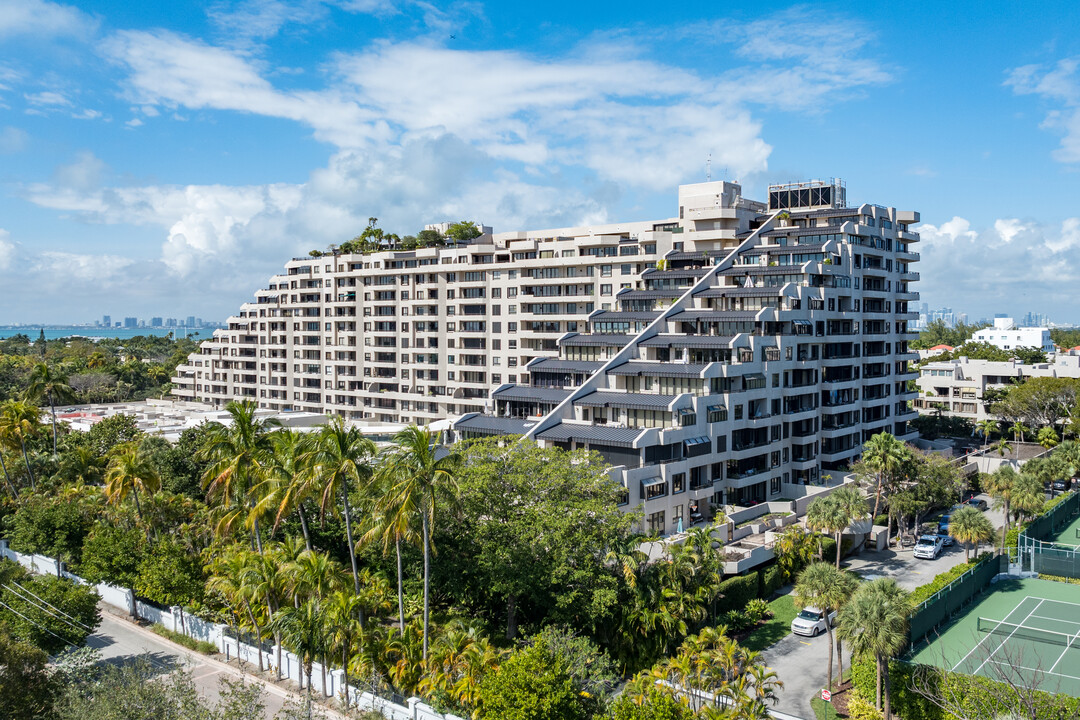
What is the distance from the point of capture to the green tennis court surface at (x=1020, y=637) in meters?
47.6

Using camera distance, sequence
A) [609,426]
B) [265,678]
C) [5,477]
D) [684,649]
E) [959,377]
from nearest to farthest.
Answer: [684,649] < [265,678] < [5,477] < [609,426] < [959,377]

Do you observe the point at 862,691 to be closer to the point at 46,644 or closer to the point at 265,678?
the point at 265,678

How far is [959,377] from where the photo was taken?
5925 inches

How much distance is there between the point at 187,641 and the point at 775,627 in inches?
1585

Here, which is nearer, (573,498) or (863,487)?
(573,498)

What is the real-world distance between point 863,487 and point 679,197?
4784 cm

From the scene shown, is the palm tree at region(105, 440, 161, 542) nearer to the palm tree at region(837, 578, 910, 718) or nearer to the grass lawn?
the grass lawn

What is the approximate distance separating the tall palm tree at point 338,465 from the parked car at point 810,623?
31.1m

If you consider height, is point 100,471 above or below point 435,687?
above

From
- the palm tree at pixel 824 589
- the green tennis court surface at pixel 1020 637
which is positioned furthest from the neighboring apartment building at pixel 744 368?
the green tennis court surface at pixel 1020 637

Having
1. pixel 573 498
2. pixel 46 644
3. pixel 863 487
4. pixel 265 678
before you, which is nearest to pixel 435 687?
pixel 265 678

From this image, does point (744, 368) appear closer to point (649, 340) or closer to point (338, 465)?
point (649, 340)

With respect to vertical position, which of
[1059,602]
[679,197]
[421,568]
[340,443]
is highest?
[679,197]

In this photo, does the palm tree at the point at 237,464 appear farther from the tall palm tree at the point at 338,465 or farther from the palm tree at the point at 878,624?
the palm tree at the point at 878,624
